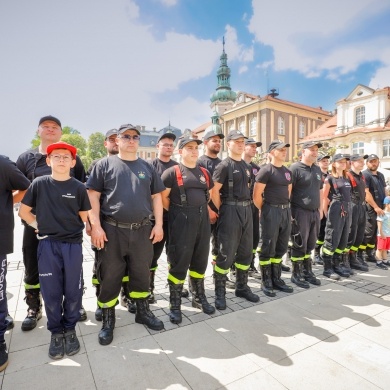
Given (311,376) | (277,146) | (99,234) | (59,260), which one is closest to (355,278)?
(277,146)

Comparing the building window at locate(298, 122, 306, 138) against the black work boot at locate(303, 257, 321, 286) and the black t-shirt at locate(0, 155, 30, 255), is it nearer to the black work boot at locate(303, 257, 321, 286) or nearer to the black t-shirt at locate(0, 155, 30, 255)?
the black work boot at locate(303, 257, 321, 286)

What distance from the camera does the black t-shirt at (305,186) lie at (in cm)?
463

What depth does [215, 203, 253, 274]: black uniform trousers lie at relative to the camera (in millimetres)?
3865

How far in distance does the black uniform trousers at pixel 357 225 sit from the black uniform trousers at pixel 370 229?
1.41 ft

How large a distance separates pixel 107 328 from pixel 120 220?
49.0 inches

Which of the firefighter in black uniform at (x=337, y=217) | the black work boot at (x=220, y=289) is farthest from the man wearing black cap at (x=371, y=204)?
the black work boot at (x=220, y=289)

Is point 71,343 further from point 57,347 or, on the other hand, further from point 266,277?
point 266,277

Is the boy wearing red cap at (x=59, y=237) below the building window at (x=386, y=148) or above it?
below

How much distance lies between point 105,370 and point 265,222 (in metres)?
2.95

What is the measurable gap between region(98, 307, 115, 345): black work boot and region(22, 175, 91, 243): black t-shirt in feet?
3.12

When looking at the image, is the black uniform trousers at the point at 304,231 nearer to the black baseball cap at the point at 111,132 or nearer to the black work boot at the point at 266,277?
the black work boot at the point at 266,277

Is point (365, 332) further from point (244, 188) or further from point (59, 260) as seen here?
point (59, 260)

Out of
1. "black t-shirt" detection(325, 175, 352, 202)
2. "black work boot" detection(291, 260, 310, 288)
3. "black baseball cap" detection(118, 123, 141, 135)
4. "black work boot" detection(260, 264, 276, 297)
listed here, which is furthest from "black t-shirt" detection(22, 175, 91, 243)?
"black t-shirt" detection(325, 175, 352, 202)

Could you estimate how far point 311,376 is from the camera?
2418mm
